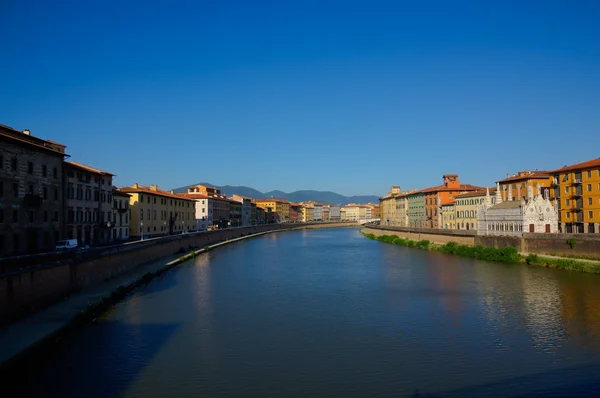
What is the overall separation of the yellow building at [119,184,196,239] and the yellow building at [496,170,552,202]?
44.3 metres

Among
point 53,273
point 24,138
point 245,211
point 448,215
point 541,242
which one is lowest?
point 541,242

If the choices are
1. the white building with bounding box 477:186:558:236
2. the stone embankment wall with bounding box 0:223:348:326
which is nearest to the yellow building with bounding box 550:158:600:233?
the white building with bounding box 477:186:558:236

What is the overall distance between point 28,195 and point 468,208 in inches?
2258

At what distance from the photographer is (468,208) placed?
2876 inches

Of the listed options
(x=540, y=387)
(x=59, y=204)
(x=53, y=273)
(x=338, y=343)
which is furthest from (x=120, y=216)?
(x=540, y=387)

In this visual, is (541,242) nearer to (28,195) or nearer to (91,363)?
(91,363)

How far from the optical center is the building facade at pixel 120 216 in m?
55.9

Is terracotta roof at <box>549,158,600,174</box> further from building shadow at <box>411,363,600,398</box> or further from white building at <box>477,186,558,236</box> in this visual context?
building shadow at <box>411,363,600,398</box>

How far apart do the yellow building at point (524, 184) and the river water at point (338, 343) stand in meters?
26.4

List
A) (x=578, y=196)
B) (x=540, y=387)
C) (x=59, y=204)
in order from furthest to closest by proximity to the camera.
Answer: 1. (x=578, y=196)
2. (x=59, y=204)
3. (x=540, y=387)

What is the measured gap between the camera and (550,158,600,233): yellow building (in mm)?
50688

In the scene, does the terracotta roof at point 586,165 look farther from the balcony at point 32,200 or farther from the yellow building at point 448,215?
the balcony at point 32,200

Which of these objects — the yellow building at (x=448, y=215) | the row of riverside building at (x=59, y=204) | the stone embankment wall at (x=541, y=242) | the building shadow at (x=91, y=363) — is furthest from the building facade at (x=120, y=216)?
the yellow building at (x=448, y=215)

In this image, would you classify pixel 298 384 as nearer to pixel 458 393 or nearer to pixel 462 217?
pixel 458 393
